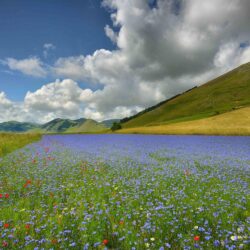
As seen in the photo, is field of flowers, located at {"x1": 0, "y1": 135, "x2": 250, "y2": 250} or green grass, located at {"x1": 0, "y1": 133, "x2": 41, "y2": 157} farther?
green grass, located at {"x1": 0, "y1": 133, "x2": 41, "y2": 157}

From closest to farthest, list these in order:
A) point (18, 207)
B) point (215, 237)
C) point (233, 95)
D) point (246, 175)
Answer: point (215, 237), point (18, 207), point (246, 175), point (233, 95)

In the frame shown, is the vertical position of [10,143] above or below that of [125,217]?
above

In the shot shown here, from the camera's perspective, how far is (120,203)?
28.1 ft

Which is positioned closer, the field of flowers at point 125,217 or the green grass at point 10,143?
the field of flowers at point 125,217

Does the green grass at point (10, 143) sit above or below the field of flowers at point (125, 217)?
above

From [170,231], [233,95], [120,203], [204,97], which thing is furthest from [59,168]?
[204,97]

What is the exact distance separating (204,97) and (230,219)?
197275mm

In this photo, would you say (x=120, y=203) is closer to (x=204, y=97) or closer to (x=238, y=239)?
(x=238, y=239)

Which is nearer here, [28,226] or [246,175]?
[28,226]

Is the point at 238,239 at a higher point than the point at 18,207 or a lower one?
lower

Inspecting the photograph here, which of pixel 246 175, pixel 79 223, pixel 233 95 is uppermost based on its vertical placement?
pixel 233 95

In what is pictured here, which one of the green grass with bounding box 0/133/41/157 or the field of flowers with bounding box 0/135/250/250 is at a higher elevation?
the green grass with bounding box 0/133/41/157

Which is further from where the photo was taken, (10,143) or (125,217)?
(10,143)

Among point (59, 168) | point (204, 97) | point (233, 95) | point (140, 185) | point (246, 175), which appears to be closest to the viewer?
point (140, 185)
